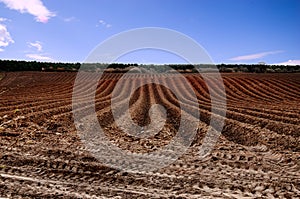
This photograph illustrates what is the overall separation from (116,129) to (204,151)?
3.84 meters

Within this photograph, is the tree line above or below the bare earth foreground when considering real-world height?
above

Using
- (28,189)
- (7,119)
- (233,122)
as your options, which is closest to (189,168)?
(28,189)

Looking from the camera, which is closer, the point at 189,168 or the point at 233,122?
the point at 189,168

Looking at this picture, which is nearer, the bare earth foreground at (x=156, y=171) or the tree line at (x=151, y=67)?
the bare earth foreground at (x=156, y=171)

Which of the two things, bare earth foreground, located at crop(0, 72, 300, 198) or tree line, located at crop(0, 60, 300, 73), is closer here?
bare earth foreground, located at crop(0, 72, 300, 198)

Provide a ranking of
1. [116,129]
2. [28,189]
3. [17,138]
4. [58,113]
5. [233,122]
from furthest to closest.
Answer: [58,113] → [233,122] → [116,129] → [17,138] → [28,189]

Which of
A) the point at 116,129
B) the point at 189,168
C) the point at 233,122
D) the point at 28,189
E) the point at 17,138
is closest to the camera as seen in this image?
the point at 28,189

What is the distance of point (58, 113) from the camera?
48.6 ft

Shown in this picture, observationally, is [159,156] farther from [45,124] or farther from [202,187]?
[45,124]

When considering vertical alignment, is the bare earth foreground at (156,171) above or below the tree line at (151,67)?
below

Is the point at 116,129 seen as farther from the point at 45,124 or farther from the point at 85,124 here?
the point at 45,124

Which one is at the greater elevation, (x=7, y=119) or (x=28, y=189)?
(x=7, y=119)

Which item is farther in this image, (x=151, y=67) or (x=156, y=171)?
(x=151, y=67)

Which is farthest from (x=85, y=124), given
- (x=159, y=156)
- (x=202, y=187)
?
(x=202, y=187)
